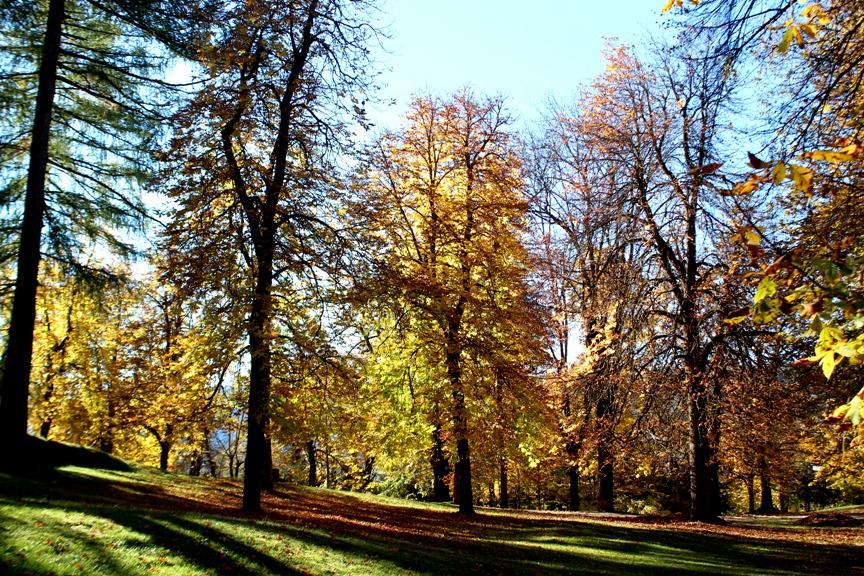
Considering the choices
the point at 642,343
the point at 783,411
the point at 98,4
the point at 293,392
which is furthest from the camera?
the point at 642,343

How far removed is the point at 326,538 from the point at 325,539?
12 centimetres

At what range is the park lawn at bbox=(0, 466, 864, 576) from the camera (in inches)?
255

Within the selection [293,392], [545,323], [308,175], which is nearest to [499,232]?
[545,323]

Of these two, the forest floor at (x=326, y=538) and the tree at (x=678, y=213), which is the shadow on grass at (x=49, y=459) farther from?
the tree at (x=678, y=213)

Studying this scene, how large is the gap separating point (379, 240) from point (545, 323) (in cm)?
828

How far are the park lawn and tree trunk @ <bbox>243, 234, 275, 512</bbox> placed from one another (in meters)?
0.75

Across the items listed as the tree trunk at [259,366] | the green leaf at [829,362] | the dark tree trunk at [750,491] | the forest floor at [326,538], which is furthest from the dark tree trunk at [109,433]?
the dark tree trunk at [750,491]

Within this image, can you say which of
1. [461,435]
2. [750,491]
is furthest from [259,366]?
[750,491]

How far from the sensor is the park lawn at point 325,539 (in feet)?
21.3

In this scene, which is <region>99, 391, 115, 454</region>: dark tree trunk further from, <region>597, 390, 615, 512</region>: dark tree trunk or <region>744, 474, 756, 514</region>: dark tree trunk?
<region>744, 474, 756, 514</region>: dark tree trunk

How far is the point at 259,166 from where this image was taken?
39.6 ft

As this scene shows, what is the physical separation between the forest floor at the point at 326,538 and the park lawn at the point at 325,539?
3 centimetres

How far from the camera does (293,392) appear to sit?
1232 cm

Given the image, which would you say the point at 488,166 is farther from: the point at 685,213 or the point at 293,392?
the point at 293,392
